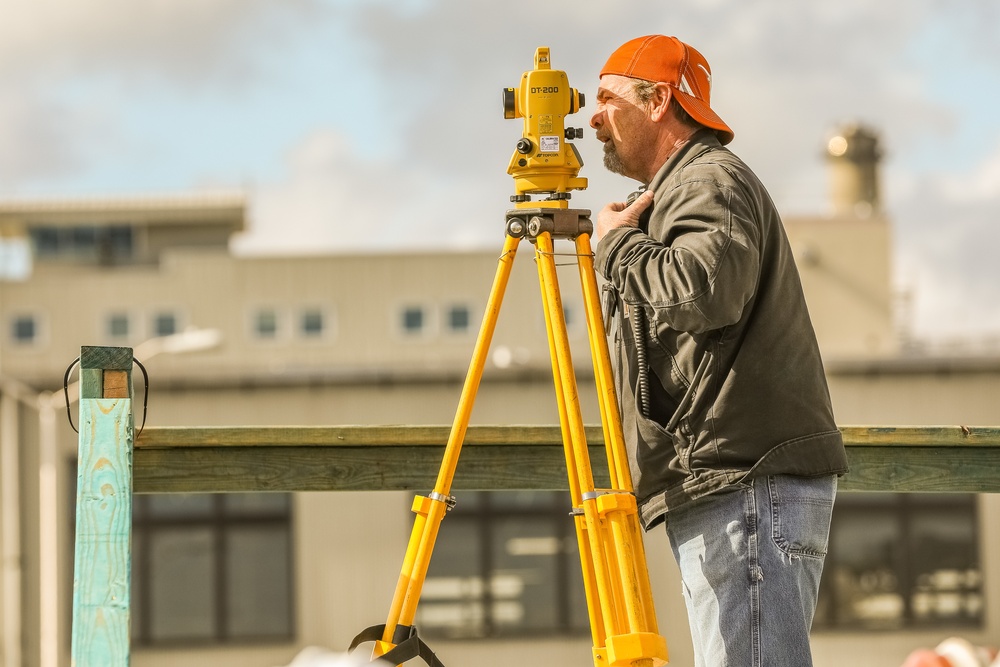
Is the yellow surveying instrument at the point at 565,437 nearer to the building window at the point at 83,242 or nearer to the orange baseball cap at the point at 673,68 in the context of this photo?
the orange baseball cap at the point at 673,68

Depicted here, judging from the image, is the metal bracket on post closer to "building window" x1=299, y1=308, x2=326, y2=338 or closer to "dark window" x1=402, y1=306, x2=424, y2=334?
"dark window" x1=402, y1=306, x2=424, y2=334

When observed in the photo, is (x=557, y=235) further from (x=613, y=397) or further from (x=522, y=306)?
(x=522, y=306)

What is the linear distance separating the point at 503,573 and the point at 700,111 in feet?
61.0

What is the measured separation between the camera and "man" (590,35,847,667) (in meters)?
2.61

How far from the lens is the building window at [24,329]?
171 ft

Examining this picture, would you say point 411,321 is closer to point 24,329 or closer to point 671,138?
point 24,329

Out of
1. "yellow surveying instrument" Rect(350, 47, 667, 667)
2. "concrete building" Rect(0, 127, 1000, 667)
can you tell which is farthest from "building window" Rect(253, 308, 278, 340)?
"yellow surveying instrument" Rect(350, 47, 667, 667)

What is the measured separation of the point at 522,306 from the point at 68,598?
95.7 ft

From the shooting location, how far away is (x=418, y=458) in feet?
10.9

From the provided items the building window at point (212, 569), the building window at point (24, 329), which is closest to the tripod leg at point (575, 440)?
the building window at point (212, 569)

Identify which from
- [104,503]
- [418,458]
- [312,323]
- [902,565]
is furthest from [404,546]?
[312,323]

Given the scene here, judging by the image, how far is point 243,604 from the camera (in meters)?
20.8

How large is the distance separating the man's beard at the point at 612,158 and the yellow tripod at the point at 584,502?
0.12 m

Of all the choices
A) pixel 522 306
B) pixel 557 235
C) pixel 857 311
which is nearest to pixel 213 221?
pixel 522 306
